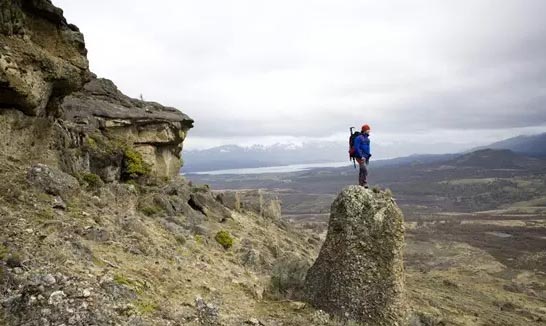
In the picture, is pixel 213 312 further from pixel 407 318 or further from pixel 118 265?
pixel 407 318

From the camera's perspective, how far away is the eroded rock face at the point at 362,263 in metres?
17.4

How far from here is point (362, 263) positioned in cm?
1797

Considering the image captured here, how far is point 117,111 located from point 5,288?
90.6 ft

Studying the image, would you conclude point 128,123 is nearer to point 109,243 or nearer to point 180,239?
point 180,239

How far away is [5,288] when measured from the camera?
1059cm

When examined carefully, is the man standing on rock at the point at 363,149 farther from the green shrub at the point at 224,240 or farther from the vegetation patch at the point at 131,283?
the green shrub at the point at 224,240

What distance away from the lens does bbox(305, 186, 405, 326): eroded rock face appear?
17422 mm

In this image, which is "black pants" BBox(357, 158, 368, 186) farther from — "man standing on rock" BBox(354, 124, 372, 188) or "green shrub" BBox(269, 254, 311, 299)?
"green shrub" BBox(269, 254, 311, 299)

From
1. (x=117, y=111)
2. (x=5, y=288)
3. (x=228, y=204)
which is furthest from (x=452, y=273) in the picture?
(x=5, y=288)

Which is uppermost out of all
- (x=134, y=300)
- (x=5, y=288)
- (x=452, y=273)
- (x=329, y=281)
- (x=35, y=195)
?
(x=35, y=195)

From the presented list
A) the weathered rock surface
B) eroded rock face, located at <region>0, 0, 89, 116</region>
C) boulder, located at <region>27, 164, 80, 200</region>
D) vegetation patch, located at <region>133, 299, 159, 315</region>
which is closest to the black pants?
vegetation patch, located at <region>133, 299, 159, 315</region>

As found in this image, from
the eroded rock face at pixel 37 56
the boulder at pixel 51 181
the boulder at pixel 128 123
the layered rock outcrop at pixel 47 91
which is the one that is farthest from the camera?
the boulder at pixel 128 123

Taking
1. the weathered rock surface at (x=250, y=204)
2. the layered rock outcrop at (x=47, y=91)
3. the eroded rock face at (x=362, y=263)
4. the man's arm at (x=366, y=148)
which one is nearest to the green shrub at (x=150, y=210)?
the layered rock outcrop at (x=47, y=91)

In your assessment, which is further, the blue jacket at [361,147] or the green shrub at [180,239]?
the green shrub at [180,239]
